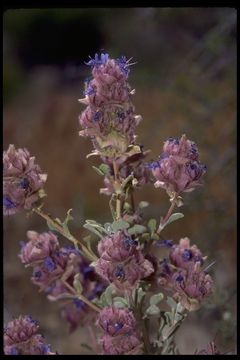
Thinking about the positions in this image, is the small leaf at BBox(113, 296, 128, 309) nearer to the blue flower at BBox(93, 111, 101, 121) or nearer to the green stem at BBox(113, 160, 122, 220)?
the green stem at BBox(113, 160, 122, 220)

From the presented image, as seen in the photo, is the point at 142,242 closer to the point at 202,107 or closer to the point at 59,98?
the point at 202,107

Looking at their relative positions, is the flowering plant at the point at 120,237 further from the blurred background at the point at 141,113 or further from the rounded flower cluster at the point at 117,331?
the blurred background at the point at 141,113

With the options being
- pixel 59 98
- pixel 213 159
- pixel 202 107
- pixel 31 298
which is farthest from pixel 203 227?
pixel 59 98

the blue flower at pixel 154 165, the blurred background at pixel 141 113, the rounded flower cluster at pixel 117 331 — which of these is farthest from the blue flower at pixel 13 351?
the blurred background at pixel 141 113

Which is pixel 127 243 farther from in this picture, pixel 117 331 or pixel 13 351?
pixel 13 351

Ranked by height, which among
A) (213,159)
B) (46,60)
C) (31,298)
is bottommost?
(31,298)

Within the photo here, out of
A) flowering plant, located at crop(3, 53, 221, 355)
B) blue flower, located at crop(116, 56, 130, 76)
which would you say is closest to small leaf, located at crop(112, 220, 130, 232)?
flowering plant, located at crop(3, 53, 221, 355)

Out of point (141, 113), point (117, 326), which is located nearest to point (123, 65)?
point (117, 326)
